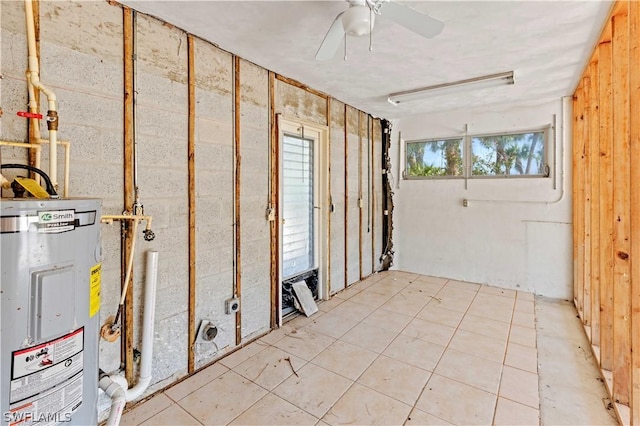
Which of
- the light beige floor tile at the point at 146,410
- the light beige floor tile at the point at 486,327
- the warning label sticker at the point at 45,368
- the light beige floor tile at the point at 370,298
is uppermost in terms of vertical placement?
the warning label sticker at the point at 45,368

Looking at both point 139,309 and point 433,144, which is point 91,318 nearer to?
point 139,309

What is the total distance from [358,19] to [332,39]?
26cm

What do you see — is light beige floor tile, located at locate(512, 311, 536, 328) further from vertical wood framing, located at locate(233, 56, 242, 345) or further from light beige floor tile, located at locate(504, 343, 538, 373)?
vertical wood framing, located at locate(233, 56, 242, 345)

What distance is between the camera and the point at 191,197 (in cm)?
226

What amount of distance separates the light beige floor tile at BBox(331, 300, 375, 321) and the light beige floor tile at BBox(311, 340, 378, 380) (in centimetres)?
60

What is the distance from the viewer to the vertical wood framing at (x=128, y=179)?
190 centimetres

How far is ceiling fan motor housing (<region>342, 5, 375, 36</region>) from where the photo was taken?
5.35ft

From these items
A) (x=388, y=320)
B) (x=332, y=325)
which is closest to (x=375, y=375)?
(x=332, y=325)

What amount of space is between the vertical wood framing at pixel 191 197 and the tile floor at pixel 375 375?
0.32m

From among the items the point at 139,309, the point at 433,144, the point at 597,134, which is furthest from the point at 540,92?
the point at 139,309

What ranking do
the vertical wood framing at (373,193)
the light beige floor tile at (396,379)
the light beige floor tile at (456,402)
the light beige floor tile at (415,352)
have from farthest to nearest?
the vertical wood framing at (373,193)
the light beige floor tile at (415,352)
the light beige floor tile at (396,379)
the light beige floor tile at (456,402)

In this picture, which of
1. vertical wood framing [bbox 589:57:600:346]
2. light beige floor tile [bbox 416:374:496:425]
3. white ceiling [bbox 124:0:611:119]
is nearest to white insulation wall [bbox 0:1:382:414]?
white ceiling [bbox 124:0:611:119]

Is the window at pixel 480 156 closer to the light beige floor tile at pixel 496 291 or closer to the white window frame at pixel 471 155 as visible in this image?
the white window frame at pixel 471 155

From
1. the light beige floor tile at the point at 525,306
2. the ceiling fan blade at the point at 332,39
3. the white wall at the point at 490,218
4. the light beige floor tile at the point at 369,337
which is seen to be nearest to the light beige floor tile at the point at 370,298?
the light beige floor tile at the point at 369,337
